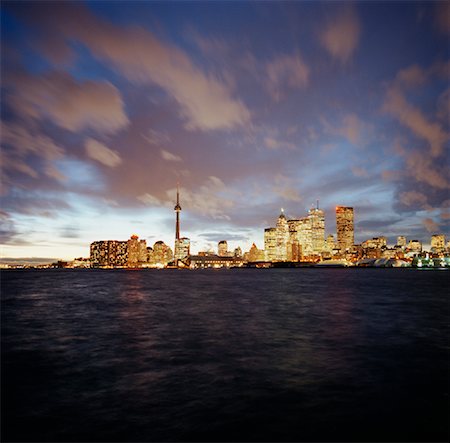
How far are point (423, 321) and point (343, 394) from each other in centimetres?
2824

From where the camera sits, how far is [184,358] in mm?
22844

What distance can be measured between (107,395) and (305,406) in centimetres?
915

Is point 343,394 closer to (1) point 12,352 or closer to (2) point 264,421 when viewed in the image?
(2) point 264,421

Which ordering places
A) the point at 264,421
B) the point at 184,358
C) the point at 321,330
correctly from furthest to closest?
1. the point at 321,330
2. the point at 184,358
3. the point at 264,421

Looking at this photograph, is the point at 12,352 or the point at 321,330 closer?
the point at 12,352

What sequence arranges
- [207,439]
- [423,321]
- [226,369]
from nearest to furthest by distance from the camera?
[207,439] < [226,369] < [423,321]

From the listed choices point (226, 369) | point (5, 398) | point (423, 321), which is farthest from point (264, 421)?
point (423, 321)

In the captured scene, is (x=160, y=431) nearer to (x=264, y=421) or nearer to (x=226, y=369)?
(x=264, y=421)

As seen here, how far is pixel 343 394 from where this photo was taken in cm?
1588

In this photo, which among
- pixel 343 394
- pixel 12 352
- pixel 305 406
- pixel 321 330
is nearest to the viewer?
pixel 305 406

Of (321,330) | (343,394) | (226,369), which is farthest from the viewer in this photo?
(321,330)

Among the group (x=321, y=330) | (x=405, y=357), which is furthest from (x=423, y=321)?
(x=405, y=357)

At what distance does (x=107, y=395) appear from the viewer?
16094 mm

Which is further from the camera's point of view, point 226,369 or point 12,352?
point 12,352
